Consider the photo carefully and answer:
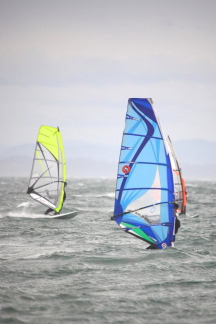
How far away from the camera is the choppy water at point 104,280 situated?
798cm

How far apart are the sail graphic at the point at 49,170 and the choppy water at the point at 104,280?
590 centimetres

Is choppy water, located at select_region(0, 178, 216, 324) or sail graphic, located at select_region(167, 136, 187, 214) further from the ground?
sail graphic, located at select_region(167, 136, 187, 214)

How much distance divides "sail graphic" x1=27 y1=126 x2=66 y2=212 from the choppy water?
5898 mm

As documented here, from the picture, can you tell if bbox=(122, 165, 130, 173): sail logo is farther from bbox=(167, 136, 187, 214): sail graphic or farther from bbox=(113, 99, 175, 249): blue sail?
bbox=(167, 136, 187, 214): sail graphic

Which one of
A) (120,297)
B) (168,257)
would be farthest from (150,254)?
(120,297)

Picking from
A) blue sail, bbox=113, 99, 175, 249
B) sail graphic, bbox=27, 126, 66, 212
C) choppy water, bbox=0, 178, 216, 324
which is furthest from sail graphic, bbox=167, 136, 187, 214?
blue sail, bbox=113, 99, 175, 249

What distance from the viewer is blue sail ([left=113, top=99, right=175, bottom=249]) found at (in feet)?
39.9

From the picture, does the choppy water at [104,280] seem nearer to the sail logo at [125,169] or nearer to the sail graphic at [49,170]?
the sail logo at [125,169]

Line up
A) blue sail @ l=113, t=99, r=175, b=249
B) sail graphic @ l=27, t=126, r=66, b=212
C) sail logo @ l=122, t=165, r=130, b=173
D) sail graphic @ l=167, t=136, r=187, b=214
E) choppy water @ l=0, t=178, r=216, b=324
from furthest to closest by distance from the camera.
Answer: sail graphic @ l=167, t=136, r=187, b=214
sail graphic @ l=27, t=126, r=66, b=212
sail logo @ l=122, t=165, r=130, b=173
blue sail @ l=113, t=99, r=175, b=249
choppy water @ l=0, t=178, r=216, b=324

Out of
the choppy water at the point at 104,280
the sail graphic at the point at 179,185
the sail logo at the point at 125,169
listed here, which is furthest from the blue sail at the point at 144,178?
the sail graphic at the point at 179,185

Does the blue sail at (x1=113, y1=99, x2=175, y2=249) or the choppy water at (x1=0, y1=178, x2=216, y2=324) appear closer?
the choppy water at (x1=0, y1=178, x2=216, y2=324)

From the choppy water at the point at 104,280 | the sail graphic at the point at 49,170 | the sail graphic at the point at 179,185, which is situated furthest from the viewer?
the sail graphic at the point at 179,185

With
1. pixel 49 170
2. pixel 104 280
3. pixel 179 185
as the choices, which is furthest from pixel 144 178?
pixel 179 185

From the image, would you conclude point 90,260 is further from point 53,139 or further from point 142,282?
point 53,139
